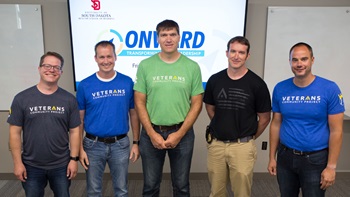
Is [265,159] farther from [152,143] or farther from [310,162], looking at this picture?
[152,143]

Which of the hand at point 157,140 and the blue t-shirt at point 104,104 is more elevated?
the blue t-shirt at point 104,104

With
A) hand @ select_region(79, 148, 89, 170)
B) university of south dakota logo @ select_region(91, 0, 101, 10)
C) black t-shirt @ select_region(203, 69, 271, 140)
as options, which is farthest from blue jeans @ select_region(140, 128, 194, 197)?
university of south dakota logo @ select_region(91, 0, 101, 10)

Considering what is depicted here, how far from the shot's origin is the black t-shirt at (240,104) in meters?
1.92

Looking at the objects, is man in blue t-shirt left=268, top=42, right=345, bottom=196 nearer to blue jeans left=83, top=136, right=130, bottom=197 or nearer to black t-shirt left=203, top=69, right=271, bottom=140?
black t-shirt left=203, top=69, right=271, bottom=140

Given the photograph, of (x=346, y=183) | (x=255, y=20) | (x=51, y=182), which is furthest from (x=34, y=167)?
(x=346, y=183)

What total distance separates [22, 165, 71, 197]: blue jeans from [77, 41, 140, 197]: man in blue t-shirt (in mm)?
172

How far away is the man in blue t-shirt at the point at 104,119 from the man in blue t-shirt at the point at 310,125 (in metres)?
1.14

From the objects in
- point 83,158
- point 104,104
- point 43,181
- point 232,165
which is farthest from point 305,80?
point 43,181

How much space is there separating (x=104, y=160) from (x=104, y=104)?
0.43 metres

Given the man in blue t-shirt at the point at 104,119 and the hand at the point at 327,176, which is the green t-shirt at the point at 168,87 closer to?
the man in blue t-shirt at the point at 104,119

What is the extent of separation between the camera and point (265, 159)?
3432mm

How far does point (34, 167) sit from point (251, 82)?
1576 mm

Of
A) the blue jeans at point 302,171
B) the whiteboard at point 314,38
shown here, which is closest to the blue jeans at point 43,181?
the blue jeans at point 302,171

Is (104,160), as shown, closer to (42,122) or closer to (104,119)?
(104,119)
